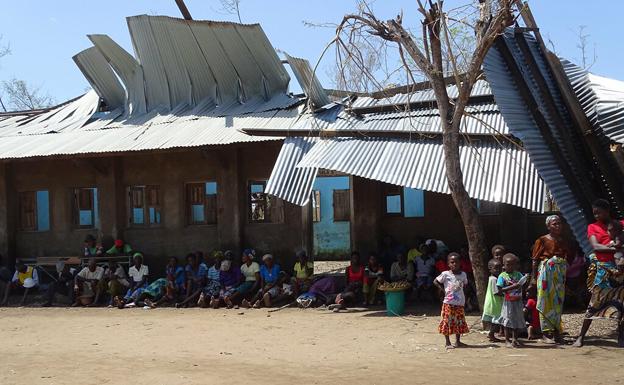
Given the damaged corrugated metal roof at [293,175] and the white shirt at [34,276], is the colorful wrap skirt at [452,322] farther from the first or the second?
the white shirt at [34,276]

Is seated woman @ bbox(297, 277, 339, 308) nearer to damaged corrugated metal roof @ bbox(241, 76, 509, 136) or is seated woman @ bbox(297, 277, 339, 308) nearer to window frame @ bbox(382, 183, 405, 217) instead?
window frame @ bbox(382, 183, 405, 217)

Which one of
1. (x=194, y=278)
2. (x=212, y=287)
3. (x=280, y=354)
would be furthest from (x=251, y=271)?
(x=280, y=354)

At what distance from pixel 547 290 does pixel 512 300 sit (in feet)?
1.24

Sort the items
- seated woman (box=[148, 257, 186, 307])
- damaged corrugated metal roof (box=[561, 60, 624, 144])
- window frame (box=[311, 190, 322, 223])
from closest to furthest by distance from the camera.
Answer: damaged corrugated metal roof (box=[561, 60, 624, 144])
seated woman (box=[148, 257, 186, 307])
window frame (box=[311, 190, 322, 223])

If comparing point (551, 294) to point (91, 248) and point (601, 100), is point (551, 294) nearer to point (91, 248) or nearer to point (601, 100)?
point (601, 100)

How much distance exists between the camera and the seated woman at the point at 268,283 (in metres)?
11.5

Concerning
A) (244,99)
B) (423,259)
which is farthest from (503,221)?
(244,99)

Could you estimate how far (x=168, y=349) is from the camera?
7949 millimetres

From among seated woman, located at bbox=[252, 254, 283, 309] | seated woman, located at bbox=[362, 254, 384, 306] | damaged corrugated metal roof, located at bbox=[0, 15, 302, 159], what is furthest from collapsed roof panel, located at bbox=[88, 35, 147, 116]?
seated woman, located at bbox=[362, 254, 384, 306]

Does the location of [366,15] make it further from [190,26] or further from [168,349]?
[190,26]

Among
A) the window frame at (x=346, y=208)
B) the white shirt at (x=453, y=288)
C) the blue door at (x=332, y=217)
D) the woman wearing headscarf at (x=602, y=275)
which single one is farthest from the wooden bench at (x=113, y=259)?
the woman wearing headscarf at (x=602, y=275)

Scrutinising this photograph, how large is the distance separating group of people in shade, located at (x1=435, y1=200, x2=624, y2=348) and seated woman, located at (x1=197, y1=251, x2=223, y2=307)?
17.6 feet

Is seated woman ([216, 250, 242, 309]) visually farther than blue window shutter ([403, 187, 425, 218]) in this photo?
No

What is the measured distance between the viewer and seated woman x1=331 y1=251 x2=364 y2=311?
10.9 meters
